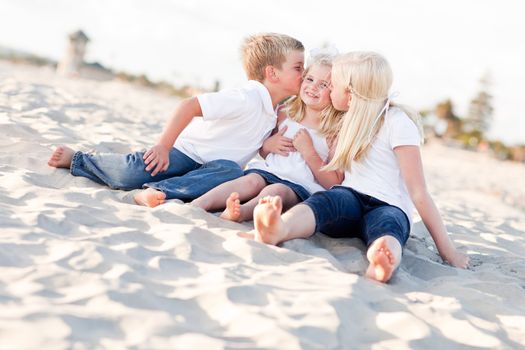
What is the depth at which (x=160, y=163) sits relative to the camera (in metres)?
3.44

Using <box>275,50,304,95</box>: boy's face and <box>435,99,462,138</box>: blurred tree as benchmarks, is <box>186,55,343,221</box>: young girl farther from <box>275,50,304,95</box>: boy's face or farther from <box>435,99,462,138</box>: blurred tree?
<box>435,99,462,138</box>: blurred tree

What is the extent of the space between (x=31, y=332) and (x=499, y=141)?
24827 mm

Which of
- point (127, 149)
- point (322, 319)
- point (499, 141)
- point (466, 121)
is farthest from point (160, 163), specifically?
point (466, 121)

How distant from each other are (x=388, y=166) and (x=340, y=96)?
0.45m

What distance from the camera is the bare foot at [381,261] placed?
2496 millimetres

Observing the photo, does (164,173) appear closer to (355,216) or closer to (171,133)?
(171,133)

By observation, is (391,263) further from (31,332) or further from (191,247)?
(31,332)

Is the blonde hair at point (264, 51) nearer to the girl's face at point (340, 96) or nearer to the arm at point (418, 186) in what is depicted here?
the girl's face at point (340, 96)

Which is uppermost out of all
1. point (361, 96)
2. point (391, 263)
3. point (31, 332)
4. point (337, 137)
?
point (361, 96)

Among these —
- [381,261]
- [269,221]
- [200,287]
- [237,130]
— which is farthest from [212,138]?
[200,287]

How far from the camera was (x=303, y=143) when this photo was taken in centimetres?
347

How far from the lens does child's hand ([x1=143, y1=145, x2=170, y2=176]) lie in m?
3.42

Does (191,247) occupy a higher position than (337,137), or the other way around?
(337,137)

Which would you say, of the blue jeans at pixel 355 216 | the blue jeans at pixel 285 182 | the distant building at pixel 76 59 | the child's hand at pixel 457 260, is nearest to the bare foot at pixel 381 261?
the blue jeans at pixel 355 216
